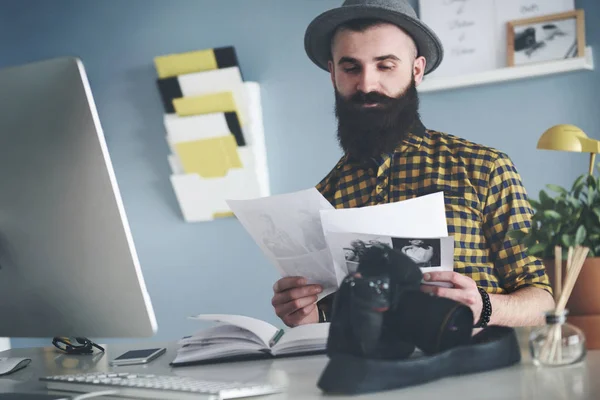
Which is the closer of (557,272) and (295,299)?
(557,272)

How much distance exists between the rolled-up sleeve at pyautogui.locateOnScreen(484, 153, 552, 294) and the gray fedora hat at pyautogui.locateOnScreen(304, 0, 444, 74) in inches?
14.7

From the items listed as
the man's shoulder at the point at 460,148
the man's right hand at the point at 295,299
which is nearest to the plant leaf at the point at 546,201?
the man's right hand at the point at 295,299

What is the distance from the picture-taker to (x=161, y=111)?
10.2ft

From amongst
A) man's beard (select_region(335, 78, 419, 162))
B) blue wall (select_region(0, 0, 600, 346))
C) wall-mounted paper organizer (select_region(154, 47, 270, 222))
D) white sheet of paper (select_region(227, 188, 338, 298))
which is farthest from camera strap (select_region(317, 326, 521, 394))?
wall-mounted paper organizer (select_region(154, 47, 270, 222))

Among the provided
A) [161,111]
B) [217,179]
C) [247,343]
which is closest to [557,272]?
[247,343]

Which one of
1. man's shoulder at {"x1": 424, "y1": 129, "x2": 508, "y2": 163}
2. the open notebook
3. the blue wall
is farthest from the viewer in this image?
the blue wall

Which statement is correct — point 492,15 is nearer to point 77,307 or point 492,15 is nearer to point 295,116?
point 295,116

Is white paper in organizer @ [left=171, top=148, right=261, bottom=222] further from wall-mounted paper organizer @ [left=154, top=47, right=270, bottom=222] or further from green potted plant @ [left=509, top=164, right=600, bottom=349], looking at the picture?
green potted plant @ [left=509, top=164, right=600, bottom=349]

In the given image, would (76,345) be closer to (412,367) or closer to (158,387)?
(158,387)

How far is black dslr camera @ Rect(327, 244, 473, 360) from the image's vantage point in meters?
0.86

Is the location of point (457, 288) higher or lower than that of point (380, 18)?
lower

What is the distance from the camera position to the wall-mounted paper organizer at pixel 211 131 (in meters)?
2.90

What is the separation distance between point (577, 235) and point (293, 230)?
0.56 metres

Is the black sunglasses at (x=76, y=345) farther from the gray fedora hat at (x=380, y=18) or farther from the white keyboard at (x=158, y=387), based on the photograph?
the gray fedora hat at (x=380, y=18)
